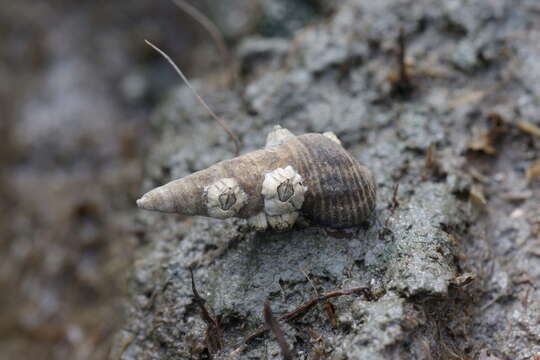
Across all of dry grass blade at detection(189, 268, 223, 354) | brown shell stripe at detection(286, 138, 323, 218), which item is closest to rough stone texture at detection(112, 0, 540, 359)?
dry grass blade at detection(189, 268, 223, 354)

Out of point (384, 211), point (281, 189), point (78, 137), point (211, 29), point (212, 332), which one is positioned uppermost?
point (211, 29)

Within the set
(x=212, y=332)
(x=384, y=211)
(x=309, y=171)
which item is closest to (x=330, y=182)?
(x=309, y=171)

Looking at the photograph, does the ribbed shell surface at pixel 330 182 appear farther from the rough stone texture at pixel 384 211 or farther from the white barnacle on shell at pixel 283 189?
the rough stone texture at pixel 384 211

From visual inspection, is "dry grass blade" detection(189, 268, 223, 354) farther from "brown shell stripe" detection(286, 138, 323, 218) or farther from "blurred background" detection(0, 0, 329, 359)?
"blurred background" detection(0, 0, 329, 359)

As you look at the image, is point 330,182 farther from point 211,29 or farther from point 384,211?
point 211,29

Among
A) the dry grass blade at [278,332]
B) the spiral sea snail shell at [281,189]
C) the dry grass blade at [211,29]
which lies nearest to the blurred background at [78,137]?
the dry grass blade at [211,29]

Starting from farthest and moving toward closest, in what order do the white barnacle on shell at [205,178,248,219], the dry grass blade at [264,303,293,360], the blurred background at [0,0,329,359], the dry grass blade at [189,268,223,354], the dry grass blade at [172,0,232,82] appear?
the blurred background at [0,0,329,359], the dry grass blade at [172,0,232,82], the dry grass blade at [189,268,223,354], the white barnacle on shell at [205,178,248,219], the dry grass blade at [264,303,293,360]

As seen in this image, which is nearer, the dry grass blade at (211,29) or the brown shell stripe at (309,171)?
the brown shell stripe at (309,171)
